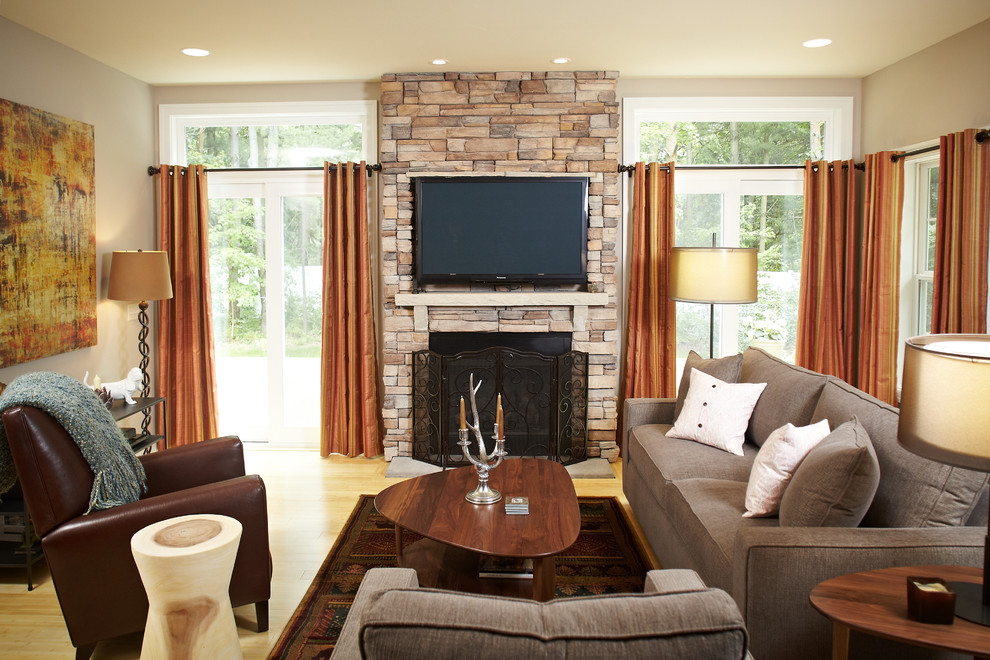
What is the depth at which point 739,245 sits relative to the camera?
5102 millimetres

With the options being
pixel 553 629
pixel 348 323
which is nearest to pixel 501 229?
pixel 348 323

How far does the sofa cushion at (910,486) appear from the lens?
6.64ft

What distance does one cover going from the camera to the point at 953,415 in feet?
5.00

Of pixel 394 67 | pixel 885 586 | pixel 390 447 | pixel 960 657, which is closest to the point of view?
pixel 885 586

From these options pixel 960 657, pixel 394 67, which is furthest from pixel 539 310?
pixel 960 657

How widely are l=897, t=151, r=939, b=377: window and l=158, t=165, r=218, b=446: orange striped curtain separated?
15.1 ft

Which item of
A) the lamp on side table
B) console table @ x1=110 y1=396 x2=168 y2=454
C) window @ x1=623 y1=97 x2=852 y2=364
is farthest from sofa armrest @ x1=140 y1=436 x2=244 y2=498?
window @ x1=623 y1=97 x2=852 y2=364

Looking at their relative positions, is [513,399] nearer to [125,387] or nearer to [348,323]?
[348,323]

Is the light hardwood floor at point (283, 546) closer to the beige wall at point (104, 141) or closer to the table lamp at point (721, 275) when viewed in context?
the beige wall at point (104, 141)

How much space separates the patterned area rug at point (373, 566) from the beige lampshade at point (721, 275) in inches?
51.8

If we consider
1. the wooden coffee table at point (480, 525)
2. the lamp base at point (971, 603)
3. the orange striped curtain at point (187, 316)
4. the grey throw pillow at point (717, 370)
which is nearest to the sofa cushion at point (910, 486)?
the lamp base at point (971, 603)

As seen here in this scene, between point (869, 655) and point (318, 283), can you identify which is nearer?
point (869, 655)

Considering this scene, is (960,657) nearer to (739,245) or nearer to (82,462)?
(82,462)

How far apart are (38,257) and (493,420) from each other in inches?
109
